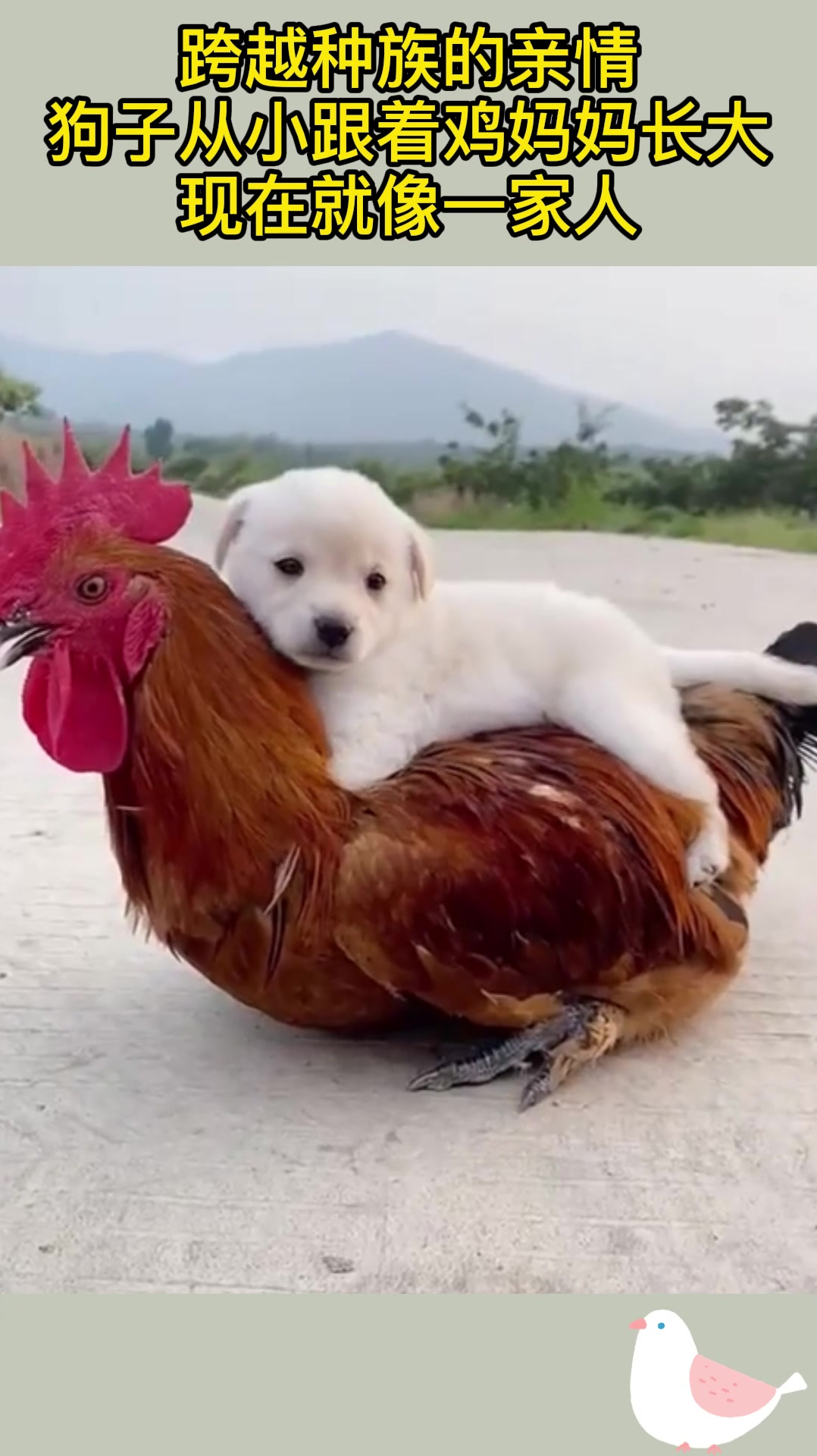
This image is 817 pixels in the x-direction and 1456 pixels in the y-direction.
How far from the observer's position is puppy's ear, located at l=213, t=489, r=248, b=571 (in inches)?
47.3

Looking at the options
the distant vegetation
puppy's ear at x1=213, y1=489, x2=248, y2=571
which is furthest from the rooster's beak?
the distant vegetation

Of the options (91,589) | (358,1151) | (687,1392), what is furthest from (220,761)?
(687,1392)

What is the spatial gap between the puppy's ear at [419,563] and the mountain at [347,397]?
5.08 feet

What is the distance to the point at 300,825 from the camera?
1168 millimetres

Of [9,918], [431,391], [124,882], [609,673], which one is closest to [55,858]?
[9,918]

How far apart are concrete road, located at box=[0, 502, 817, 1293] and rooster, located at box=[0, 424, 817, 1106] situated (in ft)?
0.26

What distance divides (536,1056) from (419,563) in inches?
19.5

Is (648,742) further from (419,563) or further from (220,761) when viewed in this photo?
(220,761)

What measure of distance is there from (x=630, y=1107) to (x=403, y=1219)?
28 cm

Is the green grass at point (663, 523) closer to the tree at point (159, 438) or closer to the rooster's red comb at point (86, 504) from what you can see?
the tree at point (159, 438)

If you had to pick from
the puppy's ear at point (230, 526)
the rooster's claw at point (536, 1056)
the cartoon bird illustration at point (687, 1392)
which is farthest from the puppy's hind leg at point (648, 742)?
the cartoon bird illustration at point (687, 1392)

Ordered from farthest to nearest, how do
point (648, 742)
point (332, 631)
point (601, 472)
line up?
point (601, 472) → point (648, 742) → point (332, 631)

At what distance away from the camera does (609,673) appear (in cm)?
126

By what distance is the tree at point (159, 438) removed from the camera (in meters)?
2.77
